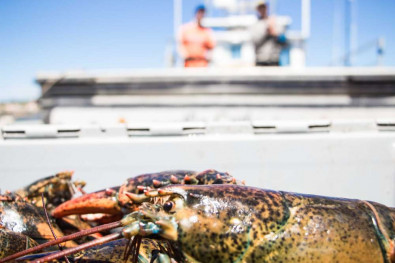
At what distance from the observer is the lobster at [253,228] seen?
1.26 m

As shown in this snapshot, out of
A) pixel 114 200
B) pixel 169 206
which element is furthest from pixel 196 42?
pixel 169 206

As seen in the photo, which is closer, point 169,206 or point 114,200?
point 169,206

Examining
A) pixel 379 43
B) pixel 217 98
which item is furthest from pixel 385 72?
pixel 379 43

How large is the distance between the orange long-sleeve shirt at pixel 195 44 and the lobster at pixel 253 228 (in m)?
4.90

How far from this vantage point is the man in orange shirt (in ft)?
20.2

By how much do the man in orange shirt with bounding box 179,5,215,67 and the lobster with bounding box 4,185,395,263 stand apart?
4890 millimetres

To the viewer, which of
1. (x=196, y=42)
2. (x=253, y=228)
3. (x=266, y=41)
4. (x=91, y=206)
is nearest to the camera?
(x=253, y=228)

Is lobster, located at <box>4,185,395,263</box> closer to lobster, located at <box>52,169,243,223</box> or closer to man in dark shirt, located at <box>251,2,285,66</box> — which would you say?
lobster, located at <box>52,169,243,223</box>

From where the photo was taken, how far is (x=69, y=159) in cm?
259

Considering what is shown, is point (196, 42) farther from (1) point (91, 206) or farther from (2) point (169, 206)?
(2) point (169, 206)

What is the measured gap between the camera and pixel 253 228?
1.29m

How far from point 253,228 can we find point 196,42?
208 inches

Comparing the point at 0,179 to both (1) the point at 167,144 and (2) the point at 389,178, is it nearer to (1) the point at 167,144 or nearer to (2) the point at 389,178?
(1) the point at 167,144

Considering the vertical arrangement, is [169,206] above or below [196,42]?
below
